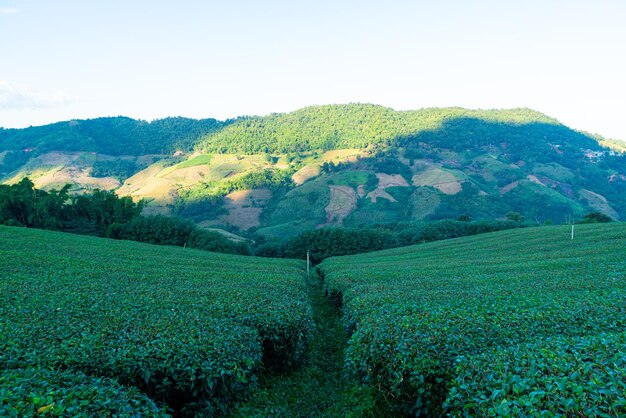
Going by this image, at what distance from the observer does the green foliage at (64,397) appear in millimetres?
5773

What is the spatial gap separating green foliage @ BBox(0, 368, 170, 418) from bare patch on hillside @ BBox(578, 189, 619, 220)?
523ft

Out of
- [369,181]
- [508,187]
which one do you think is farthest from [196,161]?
[508,187]

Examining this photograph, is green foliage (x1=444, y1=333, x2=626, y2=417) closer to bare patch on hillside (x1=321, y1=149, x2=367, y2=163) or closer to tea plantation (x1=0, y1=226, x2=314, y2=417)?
tea plantation (x1=0, y1=226, x2=314, y2=417)

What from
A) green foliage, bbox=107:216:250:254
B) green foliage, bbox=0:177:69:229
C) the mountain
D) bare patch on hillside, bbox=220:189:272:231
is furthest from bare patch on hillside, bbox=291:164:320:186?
green foliage, bbox=0:177:69:229

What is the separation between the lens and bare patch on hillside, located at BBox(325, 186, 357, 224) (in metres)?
131

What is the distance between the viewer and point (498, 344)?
369 inches

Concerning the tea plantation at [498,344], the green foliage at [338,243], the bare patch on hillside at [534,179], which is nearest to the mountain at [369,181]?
the bare patch on hillside at [534,179]

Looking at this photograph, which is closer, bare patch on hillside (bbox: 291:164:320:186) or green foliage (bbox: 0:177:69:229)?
green foliage (bbox: 0:177:69:229)

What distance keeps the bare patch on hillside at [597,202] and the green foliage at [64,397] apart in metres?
159

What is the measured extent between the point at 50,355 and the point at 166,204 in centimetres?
14147

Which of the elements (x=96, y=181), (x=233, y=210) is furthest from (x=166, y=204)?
(x=96, y=181)

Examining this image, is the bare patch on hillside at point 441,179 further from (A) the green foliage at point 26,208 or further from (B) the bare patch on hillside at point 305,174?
(A) the green foliage at point 26,208

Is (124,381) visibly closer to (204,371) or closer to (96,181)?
(204,371)

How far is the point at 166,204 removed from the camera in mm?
143500
